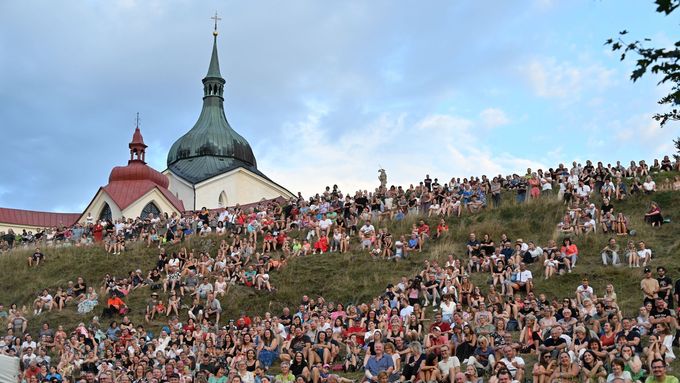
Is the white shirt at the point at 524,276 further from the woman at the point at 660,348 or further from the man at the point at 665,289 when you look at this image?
the woman at the point at 660,348

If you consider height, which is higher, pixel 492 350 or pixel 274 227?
pixel 274 227

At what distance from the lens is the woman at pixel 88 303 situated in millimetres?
24844

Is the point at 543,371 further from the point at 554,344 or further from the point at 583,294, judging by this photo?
the point at 583,294

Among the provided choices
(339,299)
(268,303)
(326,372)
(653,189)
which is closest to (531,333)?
Answer: (326,372)

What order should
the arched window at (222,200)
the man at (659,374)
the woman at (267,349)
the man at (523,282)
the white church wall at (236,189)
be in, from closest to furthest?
the man at (659,374), the woman at (267,349), the man at (523,282), the white church wall at (236,189), the arched window at (222,200)

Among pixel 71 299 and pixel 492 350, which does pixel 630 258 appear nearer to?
pixel 492 350

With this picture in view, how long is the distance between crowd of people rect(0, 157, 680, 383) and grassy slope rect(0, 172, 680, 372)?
1.11 feet

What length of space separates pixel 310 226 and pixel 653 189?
1079 cm

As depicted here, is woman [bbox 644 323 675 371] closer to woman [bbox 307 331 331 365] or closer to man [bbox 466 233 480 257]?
woman [bbox 307 331 331 365]

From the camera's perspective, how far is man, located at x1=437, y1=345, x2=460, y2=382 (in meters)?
14.6

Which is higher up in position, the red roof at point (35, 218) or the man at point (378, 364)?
the red roof at point (35, 218)

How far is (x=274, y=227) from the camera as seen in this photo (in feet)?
97.1

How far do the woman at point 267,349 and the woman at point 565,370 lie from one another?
6.49 meters

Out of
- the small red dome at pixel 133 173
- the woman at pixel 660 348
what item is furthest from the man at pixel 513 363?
the small red dome at pixel 133 173
